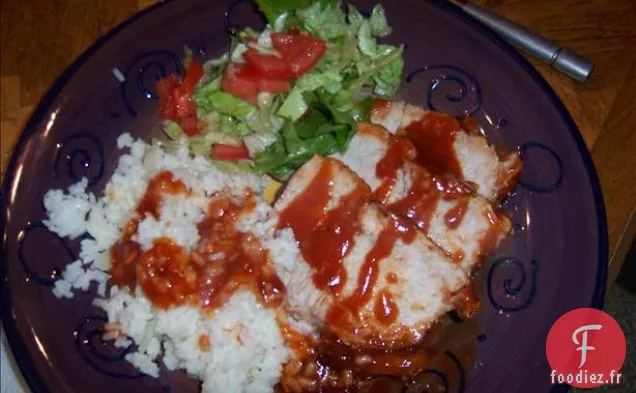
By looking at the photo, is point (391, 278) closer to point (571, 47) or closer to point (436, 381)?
point (436, 381)

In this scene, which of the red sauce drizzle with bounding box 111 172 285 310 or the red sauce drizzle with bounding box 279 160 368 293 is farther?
the red sauce drizzle with bounding box 111 172 285 310

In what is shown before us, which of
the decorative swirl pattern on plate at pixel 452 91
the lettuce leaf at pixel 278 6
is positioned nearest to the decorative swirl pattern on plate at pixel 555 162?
the decorative swirl pattern on plate at pixel 452 91

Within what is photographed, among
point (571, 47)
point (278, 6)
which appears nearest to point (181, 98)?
point (278, 6)

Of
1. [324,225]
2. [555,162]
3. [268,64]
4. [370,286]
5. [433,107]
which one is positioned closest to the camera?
[370,286]

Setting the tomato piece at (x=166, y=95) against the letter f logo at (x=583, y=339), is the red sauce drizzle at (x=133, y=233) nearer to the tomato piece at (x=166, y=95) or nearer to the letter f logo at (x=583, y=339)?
the tomato piece at (x=166, y=95)

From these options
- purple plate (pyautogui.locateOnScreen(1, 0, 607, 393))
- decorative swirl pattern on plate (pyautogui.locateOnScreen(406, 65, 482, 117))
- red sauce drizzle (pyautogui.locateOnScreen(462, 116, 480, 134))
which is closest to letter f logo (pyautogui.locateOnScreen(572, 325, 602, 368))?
purple plate (pyautogui.locateOnScreen(1, 0, 607, 393))

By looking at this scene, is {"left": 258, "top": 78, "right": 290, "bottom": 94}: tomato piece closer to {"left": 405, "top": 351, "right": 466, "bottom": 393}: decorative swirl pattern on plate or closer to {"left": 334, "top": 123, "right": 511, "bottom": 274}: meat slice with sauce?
{"left": 334, "top": 123, "right": 511, "bottom": 274}: meat slice with sauce
